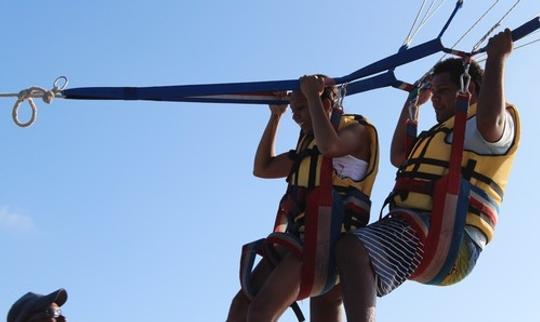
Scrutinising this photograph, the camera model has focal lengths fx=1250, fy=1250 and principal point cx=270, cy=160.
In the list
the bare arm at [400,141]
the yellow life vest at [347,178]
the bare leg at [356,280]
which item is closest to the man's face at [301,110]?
the yellow life vest at [347,178]

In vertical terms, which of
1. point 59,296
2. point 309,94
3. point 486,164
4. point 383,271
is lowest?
point 59,296

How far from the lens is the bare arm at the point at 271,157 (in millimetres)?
7207

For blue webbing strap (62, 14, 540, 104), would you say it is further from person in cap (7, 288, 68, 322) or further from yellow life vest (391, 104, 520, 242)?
person in cap (7, 288, 68, 322)

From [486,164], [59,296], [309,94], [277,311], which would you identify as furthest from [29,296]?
[486,164]

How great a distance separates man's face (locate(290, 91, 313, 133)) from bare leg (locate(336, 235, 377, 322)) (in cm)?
92

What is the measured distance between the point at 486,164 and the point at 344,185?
0.78 m

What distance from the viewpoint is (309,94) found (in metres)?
6.46

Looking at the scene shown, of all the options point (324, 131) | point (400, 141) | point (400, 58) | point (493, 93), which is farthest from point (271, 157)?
point (493, 93)

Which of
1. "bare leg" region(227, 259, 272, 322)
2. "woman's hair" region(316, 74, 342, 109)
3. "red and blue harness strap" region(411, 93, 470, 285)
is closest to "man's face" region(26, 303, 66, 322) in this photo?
"bare leg" region(227, 259, 272, 322)

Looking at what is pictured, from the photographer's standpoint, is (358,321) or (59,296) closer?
(59,296)

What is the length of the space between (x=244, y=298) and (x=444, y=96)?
150cm

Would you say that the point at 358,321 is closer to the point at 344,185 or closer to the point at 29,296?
the point at 344,185

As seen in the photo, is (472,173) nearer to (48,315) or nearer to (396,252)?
(396,252)

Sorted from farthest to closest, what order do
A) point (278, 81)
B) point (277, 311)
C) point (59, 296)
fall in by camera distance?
point (278, 81), point (277, 311), point (59, 296)
